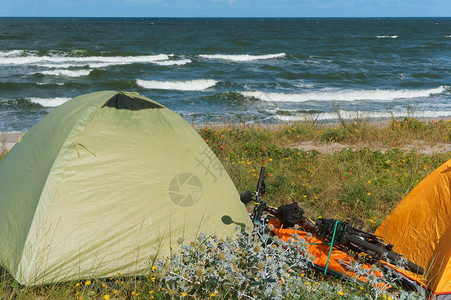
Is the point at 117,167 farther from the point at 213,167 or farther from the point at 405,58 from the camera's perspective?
the point at 405,58

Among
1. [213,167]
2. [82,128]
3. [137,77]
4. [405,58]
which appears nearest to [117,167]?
[82,128]

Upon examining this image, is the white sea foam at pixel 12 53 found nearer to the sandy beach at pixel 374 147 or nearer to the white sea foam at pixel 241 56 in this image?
the white sea foam at pixel 241 56

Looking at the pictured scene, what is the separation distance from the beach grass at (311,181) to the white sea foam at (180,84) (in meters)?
11.9

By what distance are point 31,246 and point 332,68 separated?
25.7 meters

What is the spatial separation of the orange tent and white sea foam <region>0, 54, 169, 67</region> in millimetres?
26492

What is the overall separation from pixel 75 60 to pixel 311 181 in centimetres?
2733

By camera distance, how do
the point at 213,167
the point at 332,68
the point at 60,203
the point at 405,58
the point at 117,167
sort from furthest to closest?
1. the point at 405,58
2. the point at 332,68
3. the point at 213,167
4. the point at 117,167
5. the point at 60,203

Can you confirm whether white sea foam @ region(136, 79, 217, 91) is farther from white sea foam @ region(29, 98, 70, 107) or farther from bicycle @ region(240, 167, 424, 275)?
bicycle @ region(240, 167, 424, 275)

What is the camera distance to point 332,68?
87.2 feet

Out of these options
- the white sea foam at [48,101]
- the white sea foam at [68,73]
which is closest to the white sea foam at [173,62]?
the white sea foam at [68,73]

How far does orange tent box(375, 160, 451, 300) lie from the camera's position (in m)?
3.38

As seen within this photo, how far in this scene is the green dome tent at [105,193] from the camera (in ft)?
11.3

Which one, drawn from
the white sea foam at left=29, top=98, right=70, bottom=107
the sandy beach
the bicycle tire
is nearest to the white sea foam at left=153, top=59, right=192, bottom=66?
the white sea foam at left=29, top=98, right=70, bottom=107
